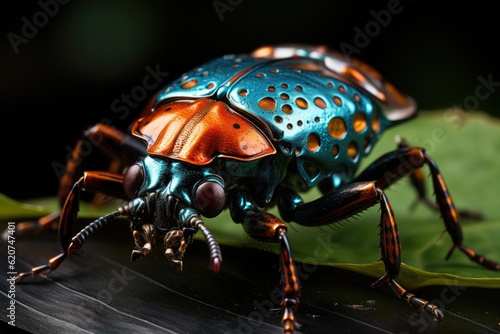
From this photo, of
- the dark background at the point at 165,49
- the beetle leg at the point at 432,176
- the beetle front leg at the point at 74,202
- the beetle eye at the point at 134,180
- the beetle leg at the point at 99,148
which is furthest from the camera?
the dark background at the point at 165,49

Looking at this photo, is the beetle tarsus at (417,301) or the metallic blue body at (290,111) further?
the metallic blue body at (290,111)

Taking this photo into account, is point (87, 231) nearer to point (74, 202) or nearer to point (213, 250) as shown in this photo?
point (74, 202)

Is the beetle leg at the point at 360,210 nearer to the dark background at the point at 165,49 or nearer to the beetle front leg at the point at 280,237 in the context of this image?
the beetle front leg at the point at 280,237

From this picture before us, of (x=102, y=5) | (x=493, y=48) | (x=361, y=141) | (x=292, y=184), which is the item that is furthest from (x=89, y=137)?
(x=493, y=48)

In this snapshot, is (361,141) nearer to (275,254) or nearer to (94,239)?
(275,254)
